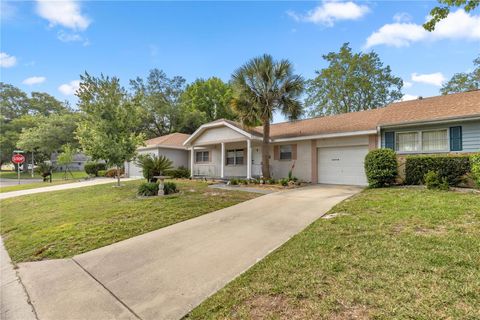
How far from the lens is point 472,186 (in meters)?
8.57

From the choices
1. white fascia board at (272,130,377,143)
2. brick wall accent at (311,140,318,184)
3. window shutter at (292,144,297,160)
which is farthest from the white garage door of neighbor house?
window shutter at (292,144,297,160)

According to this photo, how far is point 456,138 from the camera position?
997cm

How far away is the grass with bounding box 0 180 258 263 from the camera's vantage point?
5316mm

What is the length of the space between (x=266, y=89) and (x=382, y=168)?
6722 millimetres

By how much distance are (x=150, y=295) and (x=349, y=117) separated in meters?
14.8

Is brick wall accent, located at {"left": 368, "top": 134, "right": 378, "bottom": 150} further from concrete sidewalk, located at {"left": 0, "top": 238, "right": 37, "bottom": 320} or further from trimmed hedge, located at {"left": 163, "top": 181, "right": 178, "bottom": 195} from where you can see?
concrete sidewalk, located at {"left": 0, "top": 238, "right": 37, "bottom": 320}

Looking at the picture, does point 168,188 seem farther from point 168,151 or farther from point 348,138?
point 168,151

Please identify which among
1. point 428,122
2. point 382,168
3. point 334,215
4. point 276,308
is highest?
point 428,122

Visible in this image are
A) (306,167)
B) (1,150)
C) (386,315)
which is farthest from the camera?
(1,150)

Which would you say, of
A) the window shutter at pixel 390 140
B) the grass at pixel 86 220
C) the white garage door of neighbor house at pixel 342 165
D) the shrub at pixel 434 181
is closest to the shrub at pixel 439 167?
the shrub at pixel 434 181

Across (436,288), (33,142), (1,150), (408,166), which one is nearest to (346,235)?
(436,288)

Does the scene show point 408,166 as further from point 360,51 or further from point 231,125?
point 360,51

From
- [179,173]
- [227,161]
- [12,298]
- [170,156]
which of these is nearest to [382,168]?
[227,161]

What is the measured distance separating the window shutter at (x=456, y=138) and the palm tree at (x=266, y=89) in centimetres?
660
